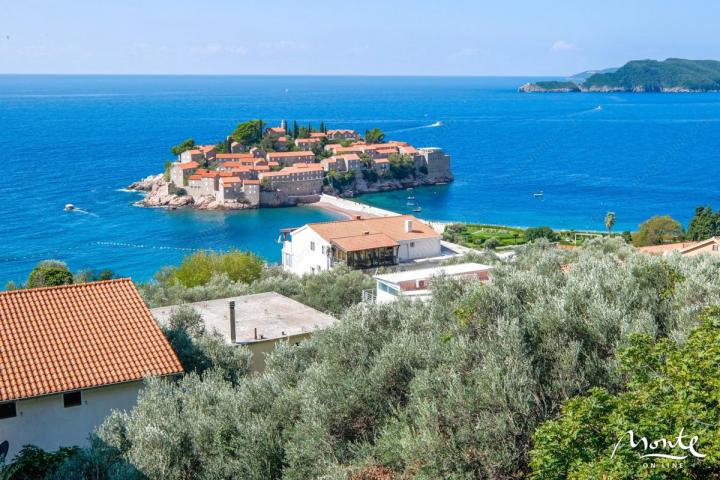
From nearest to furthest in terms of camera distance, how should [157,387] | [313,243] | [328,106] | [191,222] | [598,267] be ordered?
[157,387]
[598,267]
[313,243]
[191,222]
[328,106]

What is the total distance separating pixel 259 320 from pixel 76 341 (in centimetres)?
658

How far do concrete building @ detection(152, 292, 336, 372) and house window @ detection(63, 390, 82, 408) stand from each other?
407cm

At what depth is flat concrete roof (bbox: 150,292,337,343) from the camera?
15984 mm

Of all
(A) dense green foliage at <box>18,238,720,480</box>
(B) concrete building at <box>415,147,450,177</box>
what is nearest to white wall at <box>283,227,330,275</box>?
(A) dense green foliage at <box>18,238,720,480</box>

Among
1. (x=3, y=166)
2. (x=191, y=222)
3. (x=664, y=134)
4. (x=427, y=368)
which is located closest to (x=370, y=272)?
(x=427, y=368)

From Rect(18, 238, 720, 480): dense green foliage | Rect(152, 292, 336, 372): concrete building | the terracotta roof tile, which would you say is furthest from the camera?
the terracotta roof tile

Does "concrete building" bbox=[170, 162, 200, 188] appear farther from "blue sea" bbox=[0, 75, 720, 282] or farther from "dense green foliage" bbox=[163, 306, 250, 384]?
"dense green foliage" bbox=[163, 306, 250, 384]

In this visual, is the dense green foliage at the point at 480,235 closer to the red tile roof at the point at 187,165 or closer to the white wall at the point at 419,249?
the white wall at the point at 419,249

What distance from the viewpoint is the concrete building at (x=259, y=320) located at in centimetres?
1534

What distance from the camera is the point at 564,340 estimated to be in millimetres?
7617

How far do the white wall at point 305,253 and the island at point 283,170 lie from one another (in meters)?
36.6

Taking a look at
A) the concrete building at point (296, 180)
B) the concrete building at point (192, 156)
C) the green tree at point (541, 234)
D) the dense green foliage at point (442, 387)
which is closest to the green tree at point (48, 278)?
the dense green foliage at point (442, 387)

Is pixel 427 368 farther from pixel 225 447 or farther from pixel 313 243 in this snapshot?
pixel 313 243

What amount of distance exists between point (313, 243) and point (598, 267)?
85.4 ft
